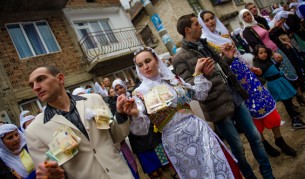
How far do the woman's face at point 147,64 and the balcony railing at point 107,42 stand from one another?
8.33 m

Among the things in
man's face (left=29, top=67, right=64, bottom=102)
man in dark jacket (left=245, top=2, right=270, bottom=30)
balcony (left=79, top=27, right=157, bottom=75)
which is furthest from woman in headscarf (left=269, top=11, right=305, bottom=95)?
balcony (left=79, top=27, right=157, bottom=75)

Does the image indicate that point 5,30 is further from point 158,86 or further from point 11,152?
point 158,86

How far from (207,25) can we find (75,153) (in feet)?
7.61

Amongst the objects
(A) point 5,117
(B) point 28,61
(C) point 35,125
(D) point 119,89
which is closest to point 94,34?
(B) point 28,61

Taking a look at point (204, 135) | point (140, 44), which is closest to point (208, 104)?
point (204, 135)

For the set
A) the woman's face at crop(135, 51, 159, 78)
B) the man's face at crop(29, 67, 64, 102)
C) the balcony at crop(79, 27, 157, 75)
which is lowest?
the woman's face at crop(135, 51, 159, 78)

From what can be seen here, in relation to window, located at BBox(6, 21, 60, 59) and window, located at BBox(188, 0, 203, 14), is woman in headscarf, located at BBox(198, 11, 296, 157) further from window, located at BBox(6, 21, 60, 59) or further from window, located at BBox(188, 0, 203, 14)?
window, located at BBox(188, 0, 203, 14)

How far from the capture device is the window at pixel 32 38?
29.7 ft

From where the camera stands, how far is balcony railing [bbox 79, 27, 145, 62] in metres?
10.8

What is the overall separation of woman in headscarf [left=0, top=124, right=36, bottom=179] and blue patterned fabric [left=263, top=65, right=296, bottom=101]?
366cm

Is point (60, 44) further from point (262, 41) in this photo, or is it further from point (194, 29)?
point (194, 29)

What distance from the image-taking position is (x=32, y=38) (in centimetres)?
950

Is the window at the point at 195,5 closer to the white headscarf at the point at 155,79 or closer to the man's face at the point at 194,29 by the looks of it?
the man's face at the point at 194,29

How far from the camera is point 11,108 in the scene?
7906 mm
